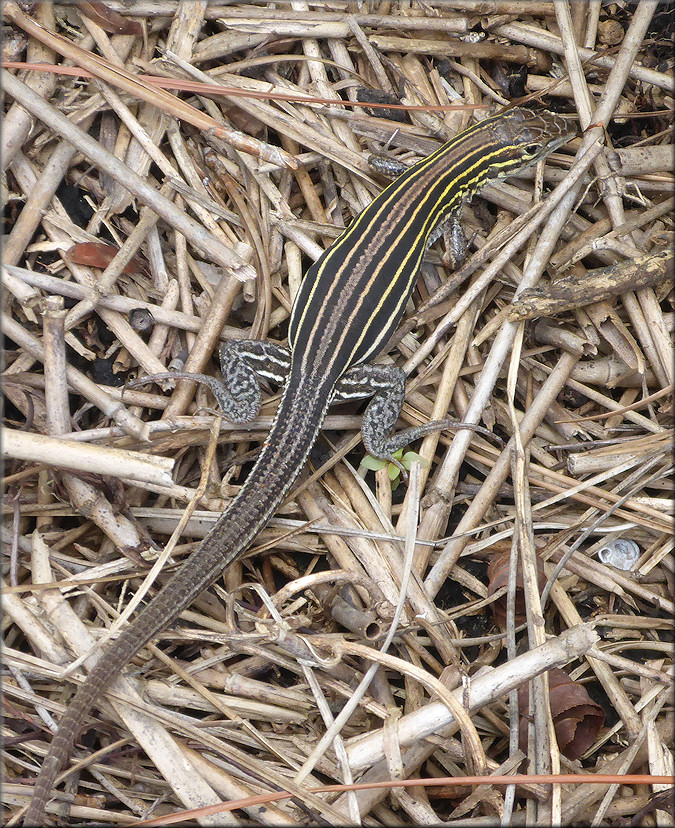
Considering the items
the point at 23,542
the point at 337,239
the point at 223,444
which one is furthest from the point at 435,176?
the point at 23,542

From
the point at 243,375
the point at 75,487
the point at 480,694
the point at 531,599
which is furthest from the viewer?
the point at 243,375

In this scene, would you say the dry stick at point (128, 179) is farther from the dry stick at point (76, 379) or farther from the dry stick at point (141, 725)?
the dry stick at point (141, 725)

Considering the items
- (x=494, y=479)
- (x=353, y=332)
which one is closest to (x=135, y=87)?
(x=353, y=332)

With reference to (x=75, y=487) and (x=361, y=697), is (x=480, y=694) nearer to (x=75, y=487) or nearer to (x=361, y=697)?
(x=361, y=697)

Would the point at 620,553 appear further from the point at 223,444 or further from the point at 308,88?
the point at 308,88

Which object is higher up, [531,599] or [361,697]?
[531,599]

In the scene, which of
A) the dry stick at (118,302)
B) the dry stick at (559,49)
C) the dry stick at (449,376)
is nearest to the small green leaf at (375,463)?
the dry stick at (449,376)
